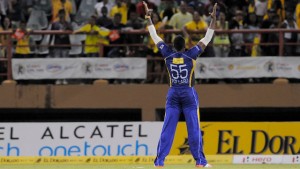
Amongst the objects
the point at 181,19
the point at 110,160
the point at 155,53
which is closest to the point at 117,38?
the point at 155,53

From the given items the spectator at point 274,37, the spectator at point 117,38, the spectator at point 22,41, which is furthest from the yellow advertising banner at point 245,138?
the spectator at point 22,41

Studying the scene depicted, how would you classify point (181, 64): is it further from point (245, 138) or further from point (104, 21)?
point (104, 21)

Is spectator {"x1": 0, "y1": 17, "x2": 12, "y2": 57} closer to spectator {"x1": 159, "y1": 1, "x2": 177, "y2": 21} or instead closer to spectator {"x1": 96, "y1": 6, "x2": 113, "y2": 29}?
spectator {"x1": 96, "y1": 6, "x2": 113, "y2": 29}

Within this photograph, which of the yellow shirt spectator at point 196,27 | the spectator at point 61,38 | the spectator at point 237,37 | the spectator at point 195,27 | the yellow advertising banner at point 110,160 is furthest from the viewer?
the spectator at point 61,38

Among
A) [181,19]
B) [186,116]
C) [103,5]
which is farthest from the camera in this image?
[103,5]

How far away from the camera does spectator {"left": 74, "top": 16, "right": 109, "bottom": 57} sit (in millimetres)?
20641

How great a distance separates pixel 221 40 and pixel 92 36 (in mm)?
3101

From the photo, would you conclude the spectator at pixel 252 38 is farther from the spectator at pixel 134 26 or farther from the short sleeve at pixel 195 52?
the short sleeve at pixel 195 52

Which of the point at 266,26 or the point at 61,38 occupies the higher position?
the point at 266,26

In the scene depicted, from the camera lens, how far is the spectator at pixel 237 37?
21.0m

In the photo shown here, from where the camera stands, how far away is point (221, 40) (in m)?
20.9

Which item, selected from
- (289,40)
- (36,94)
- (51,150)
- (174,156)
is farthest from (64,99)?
(289,40)

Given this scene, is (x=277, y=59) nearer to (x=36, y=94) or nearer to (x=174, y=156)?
(x=174, y=156)

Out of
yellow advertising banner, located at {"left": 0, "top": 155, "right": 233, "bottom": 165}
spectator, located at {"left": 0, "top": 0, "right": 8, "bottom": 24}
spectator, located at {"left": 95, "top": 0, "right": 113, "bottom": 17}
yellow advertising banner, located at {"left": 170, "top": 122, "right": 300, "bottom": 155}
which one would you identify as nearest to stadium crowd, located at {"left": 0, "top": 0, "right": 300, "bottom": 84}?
spectator, located at {"left": 95, "top": 0, "right": 113, "bottom": 17}
